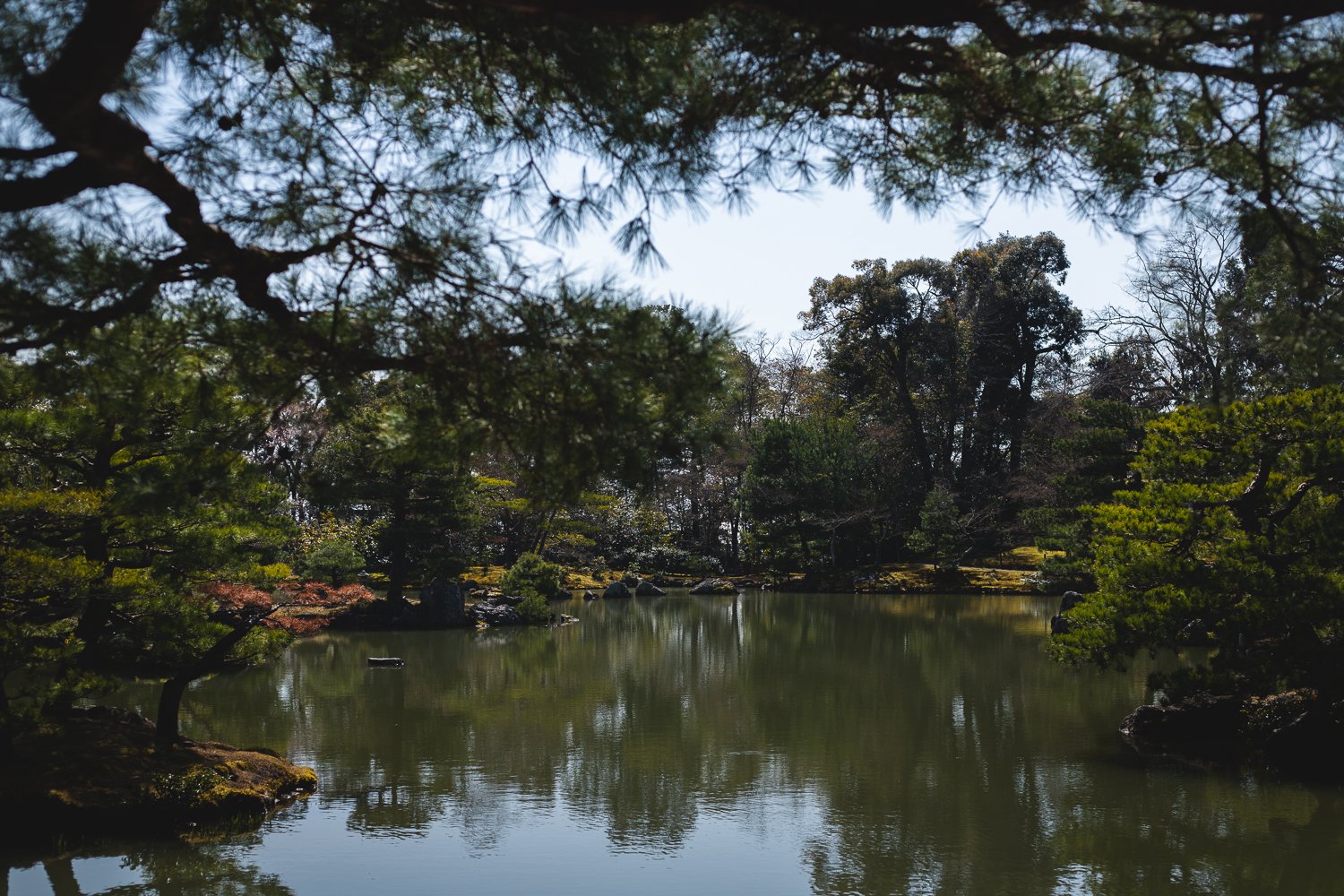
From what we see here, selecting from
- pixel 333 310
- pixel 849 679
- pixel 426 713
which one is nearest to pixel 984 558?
pixel 849 679

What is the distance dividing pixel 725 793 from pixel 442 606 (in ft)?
34.0

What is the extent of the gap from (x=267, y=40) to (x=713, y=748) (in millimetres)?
6118

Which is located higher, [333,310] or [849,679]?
[333,310]

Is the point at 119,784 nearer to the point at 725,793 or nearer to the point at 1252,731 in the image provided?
the point at 725,793

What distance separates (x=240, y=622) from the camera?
20.6 feet

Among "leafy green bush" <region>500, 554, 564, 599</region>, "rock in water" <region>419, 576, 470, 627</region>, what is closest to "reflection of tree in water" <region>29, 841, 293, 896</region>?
"rock in water" <region>419, 576, 470, 627</region>

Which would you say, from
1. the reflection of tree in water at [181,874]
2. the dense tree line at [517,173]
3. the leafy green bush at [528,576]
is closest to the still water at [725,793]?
the reflection of tree in water at [181,874]

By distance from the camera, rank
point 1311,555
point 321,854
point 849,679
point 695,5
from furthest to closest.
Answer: point 849,679, point 1311,555, point 321,854, point 695,5

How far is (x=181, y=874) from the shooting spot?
4953 mm

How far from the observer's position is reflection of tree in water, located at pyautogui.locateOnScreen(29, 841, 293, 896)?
15.5 feet

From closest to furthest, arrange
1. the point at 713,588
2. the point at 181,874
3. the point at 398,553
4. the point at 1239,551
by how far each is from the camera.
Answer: the point at 181,874
the point at 1239,551
the point at 398,553
the point at 713,588

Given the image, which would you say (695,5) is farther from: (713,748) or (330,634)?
(330,634)

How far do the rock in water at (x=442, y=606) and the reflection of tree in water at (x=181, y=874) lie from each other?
10.8 m

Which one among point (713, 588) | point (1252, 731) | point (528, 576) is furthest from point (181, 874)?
point (713, 588)
